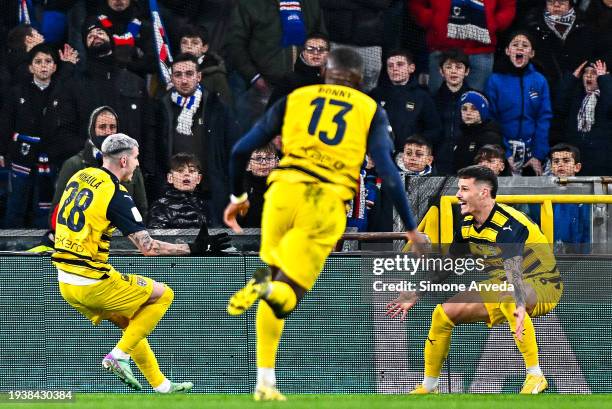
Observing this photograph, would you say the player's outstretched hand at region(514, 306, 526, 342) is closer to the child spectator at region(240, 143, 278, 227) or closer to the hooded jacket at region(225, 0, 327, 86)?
the child spectator at region(240, 143, 278, 227)

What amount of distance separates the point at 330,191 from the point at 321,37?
5.42 metres

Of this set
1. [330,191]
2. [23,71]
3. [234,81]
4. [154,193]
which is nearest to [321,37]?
[234,81]

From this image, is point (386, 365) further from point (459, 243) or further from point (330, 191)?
point (330, 191)

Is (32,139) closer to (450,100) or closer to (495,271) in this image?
(450,100)

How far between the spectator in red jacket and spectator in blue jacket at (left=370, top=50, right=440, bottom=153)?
47 cm

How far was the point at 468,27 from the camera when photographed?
544 inches

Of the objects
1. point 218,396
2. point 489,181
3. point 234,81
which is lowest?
point 218,396

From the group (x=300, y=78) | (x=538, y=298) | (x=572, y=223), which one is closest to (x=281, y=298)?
(x=538, y=298)

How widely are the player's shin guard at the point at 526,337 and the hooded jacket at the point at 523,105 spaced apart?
132 inches

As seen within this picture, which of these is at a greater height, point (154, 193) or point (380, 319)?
point (154, 193)

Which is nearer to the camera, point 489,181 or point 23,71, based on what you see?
point 489,181

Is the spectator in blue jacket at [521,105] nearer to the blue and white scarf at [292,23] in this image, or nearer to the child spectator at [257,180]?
the blue and white scarf at [292,23]

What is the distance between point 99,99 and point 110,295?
409 cm

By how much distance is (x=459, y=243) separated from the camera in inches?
420
